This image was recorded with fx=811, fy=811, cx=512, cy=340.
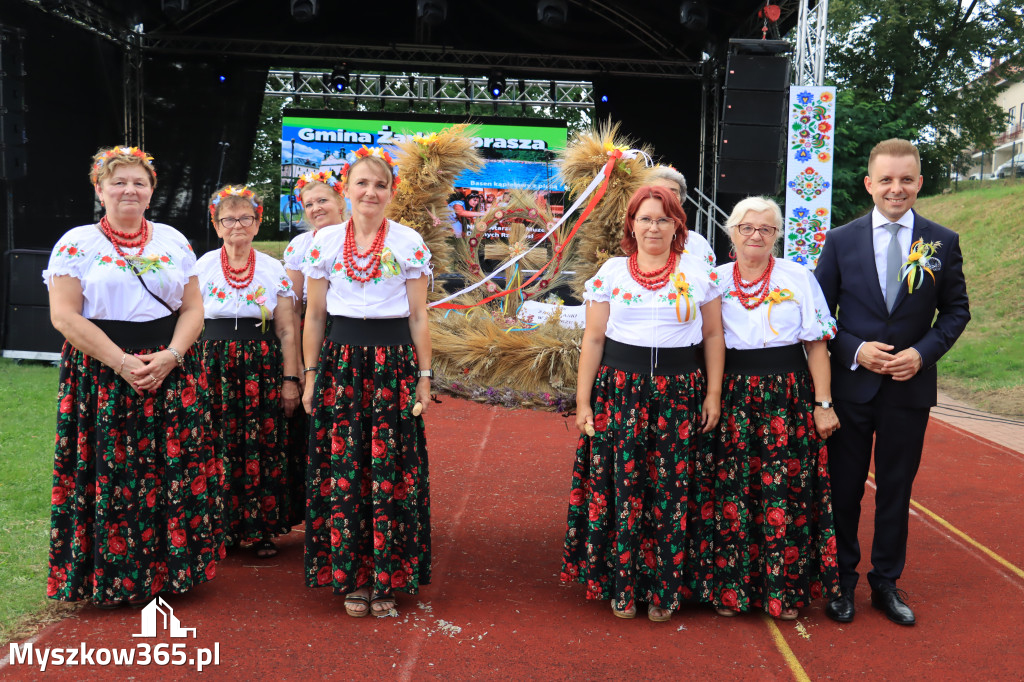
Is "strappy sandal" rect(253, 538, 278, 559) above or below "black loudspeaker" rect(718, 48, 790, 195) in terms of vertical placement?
below

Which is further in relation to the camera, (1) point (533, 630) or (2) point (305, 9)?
(2) point (305, 9)

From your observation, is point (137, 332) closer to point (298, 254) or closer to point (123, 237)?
point (123, 237)

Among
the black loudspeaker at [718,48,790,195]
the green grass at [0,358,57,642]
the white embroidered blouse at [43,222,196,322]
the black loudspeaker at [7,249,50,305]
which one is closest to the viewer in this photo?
the white embroidered blouse at [43,222,196,322]

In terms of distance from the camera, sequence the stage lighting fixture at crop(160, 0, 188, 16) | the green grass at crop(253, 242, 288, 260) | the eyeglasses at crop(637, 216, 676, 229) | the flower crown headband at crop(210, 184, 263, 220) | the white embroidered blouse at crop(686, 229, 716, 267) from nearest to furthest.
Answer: the eyeglasses at crop(637, 216, 676, 229)
the white embroidered blouse at crop(686, 229, 716, 267)
the flower crown headband at crop(210, 184, 263, 220)
the stage lighting fixture at crop(160, 0, 188, 16)
the green grass at crop(253, 242, 288, 260)

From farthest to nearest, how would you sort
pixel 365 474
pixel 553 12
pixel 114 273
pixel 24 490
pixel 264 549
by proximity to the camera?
pixel 553 12
pixel 24 490
pixel 264 549
pixel 365 474
pixel 114 273

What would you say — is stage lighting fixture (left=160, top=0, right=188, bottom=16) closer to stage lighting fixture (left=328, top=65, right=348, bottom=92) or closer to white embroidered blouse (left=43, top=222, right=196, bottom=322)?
stage lighting fixture (left=328, top=65, right=348, bottom=92)

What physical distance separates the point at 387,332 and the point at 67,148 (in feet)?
25.7

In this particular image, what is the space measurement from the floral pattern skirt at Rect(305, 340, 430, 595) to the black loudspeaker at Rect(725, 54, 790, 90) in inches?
251

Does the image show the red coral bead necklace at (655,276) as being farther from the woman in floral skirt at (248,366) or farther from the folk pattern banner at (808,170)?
the folk pattern banner at (808,170)

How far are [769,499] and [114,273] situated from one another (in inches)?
94.8

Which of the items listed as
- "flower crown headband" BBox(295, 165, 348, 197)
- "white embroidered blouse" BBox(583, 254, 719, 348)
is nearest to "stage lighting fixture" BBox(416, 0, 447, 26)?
"flower crown headband" BBox(295, 165, 348, 197)

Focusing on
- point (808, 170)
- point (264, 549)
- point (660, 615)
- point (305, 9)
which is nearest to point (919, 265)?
point (660, 615)

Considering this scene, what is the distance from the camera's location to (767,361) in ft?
9.53

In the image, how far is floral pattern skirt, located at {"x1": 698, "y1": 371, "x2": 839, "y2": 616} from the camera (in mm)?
2896
